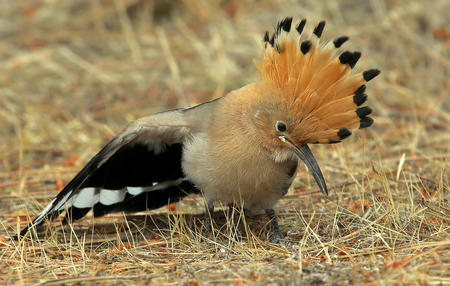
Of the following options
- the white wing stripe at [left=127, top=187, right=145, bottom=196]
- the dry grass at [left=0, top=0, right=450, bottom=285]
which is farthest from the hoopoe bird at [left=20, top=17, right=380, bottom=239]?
the dry grass at [left=0, top=0, right=450, bottom=285]

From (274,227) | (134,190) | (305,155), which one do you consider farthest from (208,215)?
(305,155)

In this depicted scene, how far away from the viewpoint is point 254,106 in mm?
3701

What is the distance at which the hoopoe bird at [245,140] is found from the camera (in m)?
3.48

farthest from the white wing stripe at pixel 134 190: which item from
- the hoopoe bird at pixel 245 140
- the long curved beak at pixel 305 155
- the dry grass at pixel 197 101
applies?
the long curved beak at pixel 305 155

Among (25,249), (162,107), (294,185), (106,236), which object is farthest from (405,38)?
(25,249)

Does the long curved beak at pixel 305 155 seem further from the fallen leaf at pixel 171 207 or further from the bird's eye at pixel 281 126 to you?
the fallen leaf at pixel 171 207

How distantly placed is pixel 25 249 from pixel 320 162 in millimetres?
2247

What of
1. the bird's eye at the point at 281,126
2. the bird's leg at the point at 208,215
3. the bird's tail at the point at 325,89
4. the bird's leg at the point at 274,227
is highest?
the bird's tail at the point at 325,89

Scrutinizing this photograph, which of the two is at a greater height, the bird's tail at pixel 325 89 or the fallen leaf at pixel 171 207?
the bird's tail at pixel 325 89

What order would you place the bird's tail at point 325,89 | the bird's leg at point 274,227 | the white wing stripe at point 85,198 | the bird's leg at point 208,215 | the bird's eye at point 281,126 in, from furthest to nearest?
the white wing stripe at point 85,198 → the bird's leg at point 208,215 → the bird's leg at point 274,227 → the bird's eye at point 281,126 → the bird's tail at point 325,89

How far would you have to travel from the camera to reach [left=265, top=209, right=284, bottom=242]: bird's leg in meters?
3.71

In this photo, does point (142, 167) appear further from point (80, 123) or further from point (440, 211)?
point (80, 123)

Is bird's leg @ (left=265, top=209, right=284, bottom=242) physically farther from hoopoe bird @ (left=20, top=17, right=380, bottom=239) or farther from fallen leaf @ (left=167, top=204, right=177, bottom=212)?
fallen leaf @ (left=167, top=204, right=177, bottom=212)

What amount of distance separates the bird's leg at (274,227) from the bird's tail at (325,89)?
535 mm
